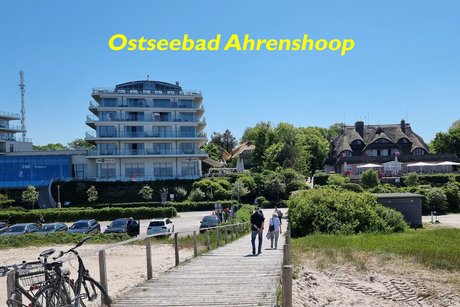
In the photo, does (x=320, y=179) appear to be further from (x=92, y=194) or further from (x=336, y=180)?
(x=92, y=194)

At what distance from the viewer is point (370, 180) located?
6925 centimetres

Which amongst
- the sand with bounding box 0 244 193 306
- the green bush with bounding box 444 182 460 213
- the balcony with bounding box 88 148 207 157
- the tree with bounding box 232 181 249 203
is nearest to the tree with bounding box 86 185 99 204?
the balcony with bounding box 88 148 207 157

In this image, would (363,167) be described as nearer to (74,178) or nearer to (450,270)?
(74,178)

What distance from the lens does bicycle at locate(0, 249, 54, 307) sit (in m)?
5.69

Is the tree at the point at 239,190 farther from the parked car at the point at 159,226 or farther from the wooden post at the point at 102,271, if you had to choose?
the wooden post at the point at 102,271

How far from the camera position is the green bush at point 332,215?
90.5ft

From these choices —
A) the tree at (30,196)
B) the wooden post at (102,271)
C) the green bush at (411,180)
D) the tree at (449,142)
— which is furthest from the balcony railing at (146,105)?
the wooden post at (102,271)

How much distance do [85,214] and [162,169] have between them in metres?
22.5

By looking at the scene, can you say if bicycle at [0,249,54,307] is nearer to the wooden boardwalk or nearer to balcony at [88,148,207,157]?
the wooden boardwalk

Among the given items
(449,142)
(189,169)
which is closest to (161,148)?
→ (189,169)

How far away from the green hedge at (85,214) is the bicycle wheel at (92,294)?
4685 centimetres

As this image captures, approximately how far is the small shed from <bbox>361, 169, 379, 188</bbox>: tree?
28334 millimetres

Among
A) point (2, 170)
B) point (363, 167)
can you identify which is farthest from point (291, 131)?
point (2, 170)

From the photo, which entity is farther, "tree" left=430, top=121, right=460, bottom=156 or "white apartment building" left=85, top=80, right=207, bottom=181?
"tree" left=430, top=121, right=460, bottom=156
